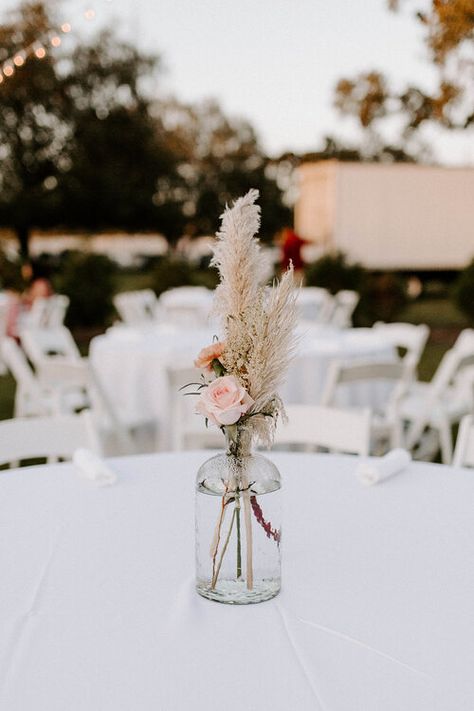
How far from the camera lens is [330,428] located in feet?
8.46

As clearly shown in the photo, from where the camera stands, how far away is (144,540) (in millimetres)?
1653

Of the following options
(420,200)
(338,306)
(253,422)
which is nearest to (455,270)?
(420,200)

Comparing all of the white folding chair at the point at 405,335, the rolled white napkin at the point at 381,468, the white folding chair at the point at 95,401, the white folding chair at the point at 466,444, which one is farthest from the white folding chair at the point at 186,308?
the rolled white napkin at the point at 381,468

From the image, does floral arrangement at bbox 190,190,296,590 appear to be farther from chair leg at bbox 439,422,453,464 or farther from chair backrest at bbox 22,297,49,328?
chair backrest at bbox 22,297,49,328

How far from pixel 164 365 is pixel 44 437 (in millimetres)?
2149

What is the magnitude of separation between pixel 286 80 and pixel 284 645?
15.0 meters

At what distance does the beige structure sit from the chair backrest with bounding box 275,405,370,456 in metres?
13.6

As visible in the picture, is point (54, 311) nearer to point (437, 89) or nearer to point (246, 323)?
point (437, 89)

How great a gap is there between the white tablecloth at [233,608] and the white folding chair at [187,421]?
1.12 m

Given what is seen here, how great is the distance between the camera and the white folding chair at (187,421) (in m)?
3.15

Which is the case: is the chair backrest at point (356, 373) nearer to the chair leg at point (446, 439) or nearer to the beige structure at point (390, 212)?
the chair leg at point (446, 439)

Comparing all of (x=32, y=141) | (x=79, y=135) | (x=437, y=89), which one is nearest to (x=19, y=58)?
(x=437, y=89)

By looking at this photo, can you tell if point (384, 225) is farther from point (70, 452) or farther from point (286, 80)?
point (70, 452)

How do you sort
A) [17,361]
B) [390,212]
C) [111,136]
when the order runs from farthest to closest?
[111,136] < [390,212] < [17,361]
